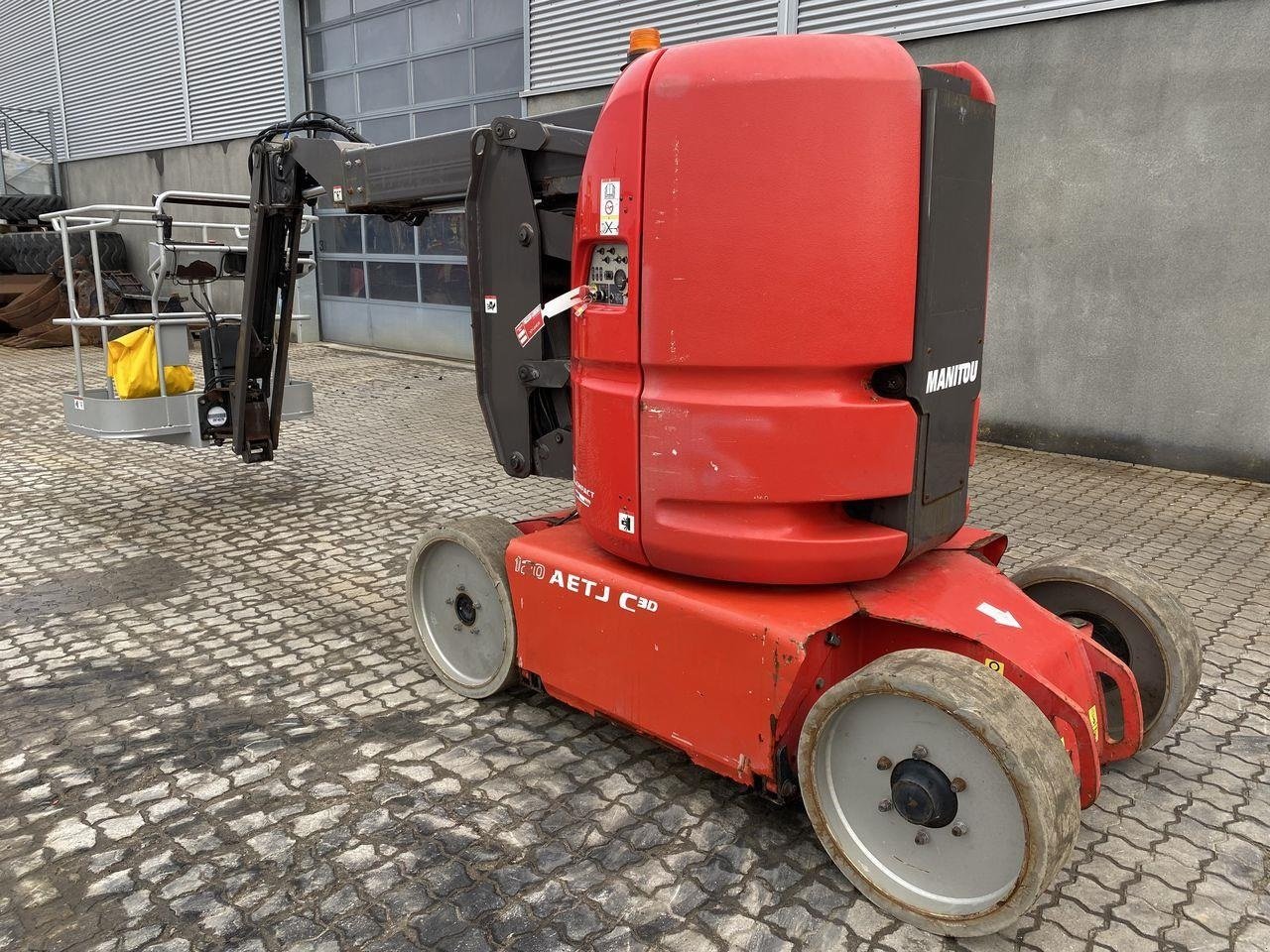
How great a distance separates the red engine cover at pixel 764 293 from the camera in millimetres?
2596

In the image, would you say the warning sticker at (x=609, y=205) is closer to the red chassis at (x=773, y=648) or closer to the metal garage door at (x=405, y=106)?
the red chassis at (x=773, y=648)

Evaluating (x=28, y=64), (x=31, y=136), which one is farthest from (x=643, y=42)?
(x=28, y=64)

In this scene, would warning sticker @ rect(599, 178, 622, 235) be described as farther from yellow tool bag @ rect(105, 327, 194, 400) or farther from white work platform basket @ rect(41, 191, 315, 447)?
yellow tool bag @ rect(105, 327, 194, 400)

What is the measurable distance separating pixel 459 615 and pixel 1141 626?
2507 mm

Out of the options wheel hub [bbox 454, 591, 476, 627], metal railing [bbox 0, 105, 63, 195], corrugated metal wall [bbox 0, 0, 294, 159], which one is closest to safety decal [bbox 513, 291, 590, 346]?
wheel hub [bbox 454, 591, 476, 627]

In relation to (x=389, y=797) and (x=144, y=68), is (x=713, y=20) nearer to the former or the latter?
(x=389, y=797)

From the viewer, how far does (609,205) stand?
2.91 meters

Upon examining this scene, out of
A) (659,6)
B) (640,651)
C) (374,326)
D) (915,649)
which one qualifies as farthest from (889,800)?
(374,326)

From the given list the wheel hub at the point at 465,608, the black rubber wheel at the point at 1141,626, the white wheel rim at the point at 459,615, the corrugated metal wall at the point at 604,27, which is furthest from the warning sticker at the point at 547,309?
the corrugated metal wall at the point at 604,27

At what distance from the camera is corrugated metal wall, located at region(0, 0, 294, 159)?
52.0ft

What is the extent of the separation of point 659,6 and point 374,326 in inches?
278

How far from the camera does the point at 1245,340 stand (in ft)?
23.1

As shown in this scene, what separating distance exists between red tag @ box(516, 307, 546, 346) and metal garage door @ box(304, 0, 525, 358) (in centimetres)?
946

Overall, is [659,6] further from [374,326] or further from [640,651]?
[640,651]
